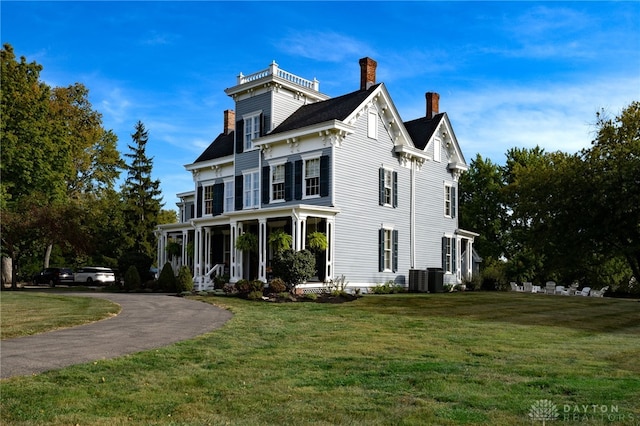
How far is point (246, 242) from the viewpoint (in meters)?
26.8

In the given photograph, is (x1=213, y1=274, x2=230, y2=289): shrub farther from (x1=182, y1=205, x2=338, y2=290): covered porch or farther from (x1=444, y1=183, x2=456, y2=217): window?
(x1=444, y1=183, x2=456, y2=217): window

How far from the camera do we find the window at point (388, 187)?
28.6 meters

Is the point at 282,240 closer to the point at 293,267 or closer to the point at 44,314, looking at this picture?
the point at 293,267

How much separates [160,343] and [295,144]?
57.6ft

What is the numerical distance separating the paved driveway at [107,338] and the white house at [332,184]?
367 inches

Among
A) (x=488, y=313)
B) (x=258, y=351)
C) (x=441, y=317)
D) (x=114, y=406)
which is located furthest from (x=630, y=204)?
(x=114, y=406)

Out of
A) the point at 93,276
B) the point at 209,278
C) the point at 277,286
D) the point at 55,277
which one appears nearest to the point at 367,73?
the point at 277,286

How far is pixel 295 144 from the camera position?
27656 mm

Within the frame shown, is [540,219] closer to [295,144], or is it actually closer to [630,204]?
[630,204]

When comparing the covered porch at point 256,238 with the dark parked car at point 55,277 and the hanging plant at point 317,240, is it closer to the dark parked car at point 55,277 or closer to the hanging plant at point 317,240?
the hanging plant at point 317,240

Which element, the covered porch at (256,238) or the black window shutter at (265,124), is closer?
the covered porch at (256,238)

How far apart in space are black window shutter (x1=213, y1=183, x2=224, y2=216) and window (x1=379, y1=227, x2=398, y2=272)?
382 inches

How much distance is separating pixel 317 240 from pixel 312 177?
11.6 feet

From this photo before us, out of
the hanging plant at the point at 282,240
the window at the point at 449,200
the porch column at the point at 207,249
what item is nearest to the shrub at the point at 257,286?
the hanging plant at the point at 282,240
